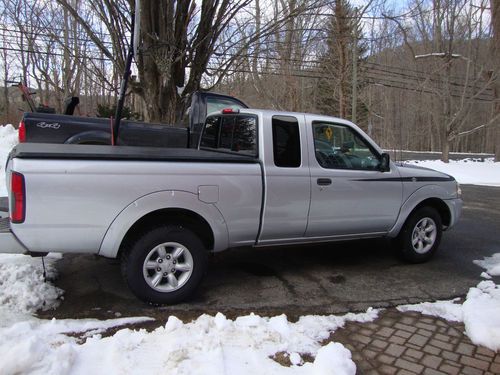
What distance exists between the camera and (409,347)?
350 centimetres

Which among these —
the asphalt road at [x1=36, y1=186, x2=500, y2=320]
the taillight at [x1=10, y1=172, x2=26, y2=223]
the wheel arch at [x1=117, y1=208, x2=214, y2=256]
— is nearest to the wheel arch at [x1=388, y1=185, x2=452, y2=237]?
the asphalt road at [x1=36, y1=186, x2=500, y2=320]

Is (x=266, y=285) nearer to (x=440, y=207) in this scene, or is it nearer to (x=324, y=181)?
(x=324, y=181)

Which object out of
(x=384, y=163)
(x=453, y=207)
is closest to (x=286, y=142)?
(x=384, y=163)

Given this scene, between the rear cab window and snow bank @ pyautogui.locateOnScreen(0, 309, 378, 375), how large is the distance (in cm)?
184

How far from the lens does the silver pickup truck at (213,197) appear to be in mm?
3701

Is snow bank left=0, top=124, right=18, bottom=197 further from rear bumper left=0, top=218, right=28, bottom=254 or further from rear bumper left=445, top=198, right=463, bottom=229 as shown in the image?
rear bumper left=445, top=198, right=463, bottom=229

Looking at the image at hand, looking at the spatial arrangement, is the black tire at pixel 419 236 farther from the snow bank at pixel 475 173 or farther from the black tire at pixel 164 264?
the snow bank at pixel 475 173

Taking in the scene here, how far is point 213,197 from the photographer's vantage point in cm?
423

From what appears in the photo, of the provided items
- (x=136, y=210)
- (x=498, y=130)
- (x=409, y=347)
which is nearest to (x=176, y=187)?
(x=136, y=210)

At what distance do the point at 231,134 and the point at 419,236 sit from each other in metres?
2.77

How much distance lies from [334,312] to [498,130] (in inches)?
964

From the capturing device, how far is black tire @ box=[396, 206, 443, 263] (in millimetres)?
5625

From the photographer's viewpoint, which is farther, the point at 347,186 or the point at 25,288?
the point at 347,186

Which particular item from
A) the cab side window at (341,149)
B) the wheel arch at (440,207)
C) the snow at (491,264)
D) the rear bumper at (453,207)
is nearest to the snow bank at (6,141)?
the cab side window at (341,149)
